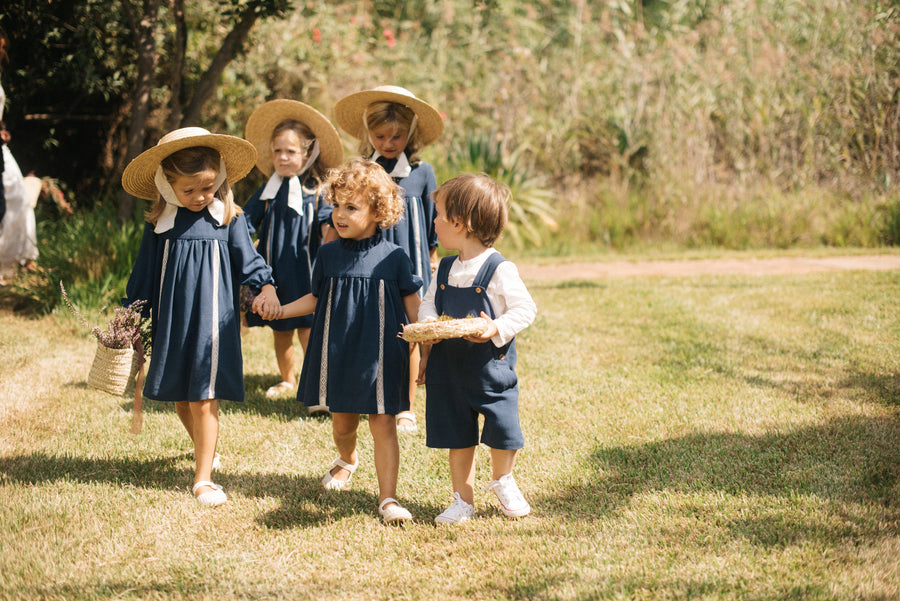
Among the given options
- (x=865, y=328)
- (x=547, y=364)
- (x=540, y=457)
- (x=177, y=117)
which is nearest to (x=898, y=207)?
(x=865, y=328)

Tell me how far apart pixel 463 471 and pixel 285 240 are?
6.77 ft

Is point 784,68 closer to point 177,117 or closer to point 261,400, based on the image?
point 177,117

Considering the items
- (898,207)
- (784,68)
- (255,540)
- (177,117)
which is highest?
(784,68)

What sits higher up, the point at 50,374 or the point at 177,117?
the point at 177,117

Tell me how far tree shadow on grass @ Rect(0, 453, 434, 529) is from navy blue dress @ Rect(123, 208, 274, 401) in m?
0.47

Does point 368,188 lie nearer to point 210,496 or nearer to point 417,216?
point 417,216

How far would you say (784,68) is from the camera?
1085cm

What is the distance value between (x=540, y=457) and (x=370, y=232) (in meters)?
1.45

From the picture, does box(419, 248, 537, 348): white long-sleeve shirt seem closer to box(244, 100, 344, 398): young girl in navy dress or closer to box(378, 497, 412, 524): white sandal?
box(378, 497, 412, 524): white sandal

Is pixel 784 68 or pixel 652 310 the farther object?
pixel 784 68

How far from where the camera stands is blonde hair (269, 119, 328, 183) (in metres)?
4.73

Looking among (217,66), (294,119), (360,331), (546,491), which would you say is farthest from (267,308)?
(217,66)

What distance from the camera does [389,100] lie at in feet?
14.7

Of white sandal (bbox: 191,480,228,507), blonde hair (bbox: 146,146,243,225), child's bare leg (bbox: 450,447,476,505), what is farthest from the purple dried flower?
child's bare leg (bbox: 450,447,476,505)
